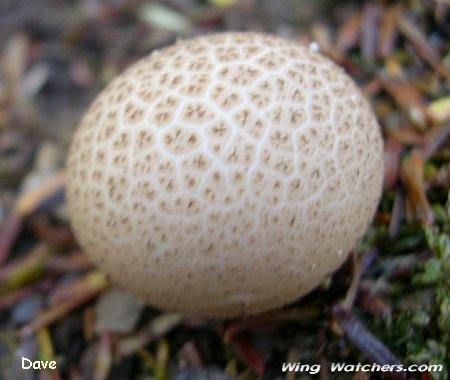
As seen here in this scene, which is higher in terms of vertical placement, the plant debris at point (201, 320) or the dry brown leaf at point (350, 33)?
the dry brown leaf at point (350, 33)

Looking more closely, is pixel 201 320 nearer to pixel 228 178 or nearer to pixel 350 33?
pixel 228 178

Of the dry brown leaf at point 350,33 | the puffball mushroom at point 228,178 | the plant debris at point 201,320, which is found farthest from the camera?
the dry brown leaf at point 350,33

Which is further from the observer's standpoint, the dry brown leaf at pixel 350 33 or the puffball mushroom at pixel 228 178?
the dry brown leaf at pixel 350 33

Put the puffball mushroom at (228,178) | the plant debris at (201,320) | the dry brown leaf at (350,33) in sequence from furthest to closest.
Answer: the dry brown leaf at (350,33) < the plant debris at (201,320) < the puffball mushroom at (228,178)

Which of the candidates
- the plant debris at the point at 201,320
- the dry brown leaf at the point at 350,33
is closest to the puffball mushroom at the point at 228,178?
the plant debris at the point at 201,320

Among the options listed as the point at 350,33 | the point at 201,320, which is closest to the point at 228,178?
the point at 201,320

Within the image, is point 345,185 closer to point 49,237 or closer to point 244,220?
point 244,220

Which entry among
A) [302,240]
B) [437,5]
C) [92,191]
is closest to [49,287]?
[92,191]

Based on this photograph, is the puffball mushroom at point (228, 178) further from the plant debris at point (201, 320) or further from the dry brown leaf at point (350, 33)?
the dry brown leaf at point (350, 33)
